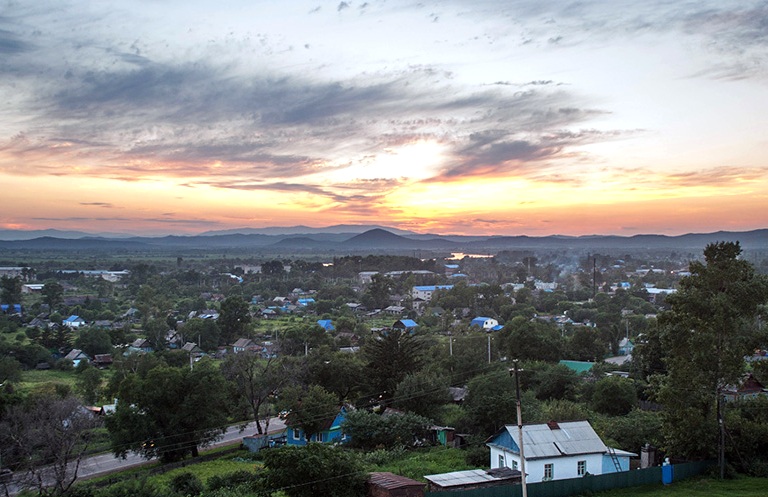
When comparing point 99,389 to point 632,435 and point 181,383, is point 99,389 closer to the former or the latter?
point 181,383

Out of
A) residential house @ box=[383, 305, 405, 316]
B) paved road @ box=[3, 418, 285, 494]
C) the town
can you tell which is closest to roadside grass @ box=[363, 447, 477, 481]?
the town

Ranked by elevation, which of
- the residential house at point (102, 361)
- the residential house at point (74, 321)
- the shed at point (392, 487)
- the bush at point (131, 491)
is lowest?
the residential house at point (102, 361)

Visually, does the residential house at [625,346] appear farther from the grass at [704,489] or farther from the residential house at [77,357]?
the residential house at [77,357]

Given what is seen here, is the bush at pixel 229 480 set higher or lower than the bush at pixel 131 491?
lower

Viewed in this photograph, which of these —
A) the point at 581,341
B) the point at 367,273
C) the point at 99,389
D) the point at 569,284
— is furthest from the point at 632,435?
the point at 367,273

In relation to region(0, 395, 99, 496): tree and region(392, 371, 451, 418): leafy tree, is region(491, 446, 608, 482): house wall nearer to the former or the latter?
region(392, 371, 451, 418): leafy tree

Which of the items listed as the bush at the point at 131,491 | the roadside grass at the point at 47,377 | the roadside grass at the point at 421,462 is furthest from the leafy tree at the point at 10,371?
the bush at the point at 131,491

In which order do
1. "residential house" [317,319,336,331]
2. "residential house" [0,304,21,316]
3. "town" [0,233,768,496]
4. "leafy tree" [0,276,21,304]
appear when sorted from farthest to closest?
"leafy tree" [0,276,21,304]
"residential house" [0,304,21,316]
"residential house" [317,319,336,331]
"town" [0,233,768,496]
